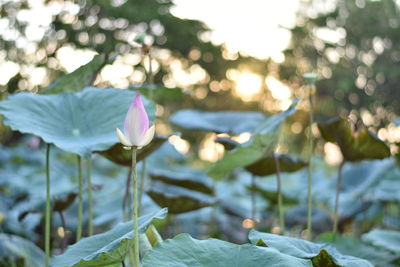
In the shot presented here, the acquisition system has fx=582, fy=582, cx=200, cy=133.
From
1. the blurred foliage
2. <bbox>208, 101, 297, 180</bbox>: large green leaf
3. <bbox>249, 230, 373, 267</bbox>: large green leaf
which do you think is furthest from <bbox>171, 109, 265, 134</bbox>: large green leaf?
the blurred foliage

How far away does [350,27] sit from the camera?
581 inches

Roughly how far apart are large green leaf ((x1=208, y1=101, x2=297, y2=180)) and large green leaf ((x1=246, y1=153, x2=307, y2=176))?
0.10 m

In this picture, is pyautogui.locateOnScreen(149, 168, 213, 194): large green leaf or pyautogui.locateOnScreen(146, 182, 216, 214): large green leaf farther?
pyautogui.locateOnScreen(149, 168, 213, 194): large green leaf

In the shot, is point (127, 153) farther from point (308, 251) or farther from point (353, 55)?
point (353, 55)

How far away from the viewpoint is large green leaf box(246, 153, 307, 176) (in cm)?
137

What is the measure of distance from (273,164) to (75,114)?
50cm

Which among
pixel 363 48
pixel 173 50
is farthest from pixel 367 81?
pixel 173 50

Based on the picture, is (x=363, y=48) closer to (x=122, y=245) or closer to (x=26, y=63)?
(x=26, y=63)

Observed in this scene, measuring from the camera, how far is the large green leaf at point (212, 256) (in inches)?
28.5

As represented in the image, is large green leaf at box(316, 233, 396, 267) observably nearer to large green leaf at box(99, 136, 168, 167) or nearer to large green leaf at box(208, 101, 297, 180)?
large green leaf at box(208, 101, 297, 180)

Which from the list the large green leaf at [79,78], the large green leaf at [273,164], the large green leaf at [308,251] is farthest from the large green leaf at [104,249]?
the large green leaf at [273,164]

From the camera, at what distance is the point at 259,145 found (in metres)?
1.17

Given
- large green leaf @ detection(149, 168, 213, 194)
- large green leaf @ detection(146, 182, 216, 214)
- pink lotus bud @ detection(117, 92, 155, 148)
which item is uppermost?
pink lotus bud @ detection(117, 92, 155, 148)

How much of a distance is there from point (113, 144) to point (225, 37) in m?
11.2
